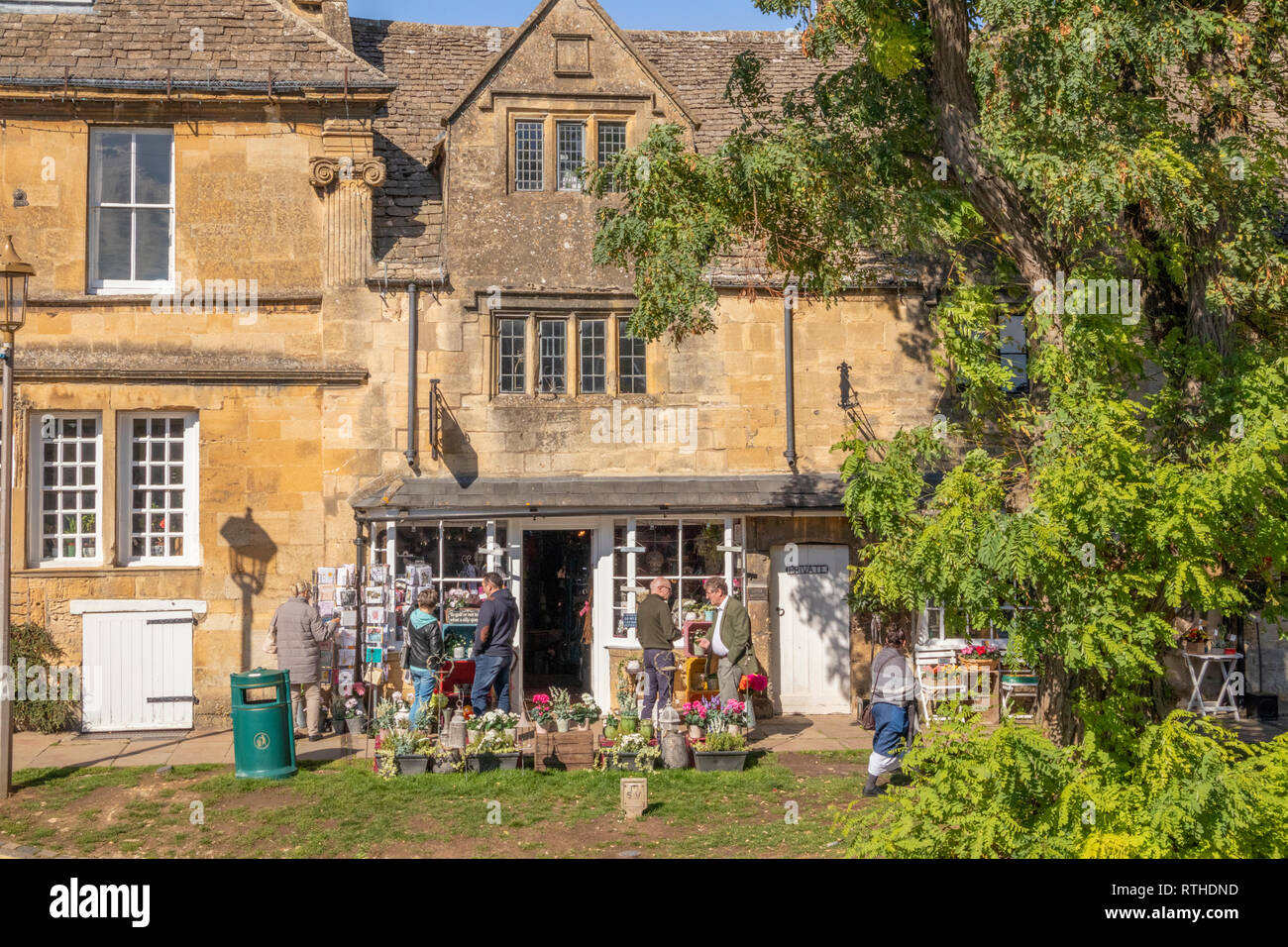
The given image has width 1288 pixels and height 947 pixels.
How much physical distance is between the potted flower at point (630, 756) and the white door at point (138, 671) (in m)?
6.09

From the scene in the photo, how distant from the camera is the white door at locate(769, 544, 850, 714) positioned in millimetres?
16844

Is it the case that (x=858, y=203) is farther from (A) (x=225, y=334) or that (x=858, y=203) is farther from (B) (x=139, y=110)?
(B) (x=139, y=110)

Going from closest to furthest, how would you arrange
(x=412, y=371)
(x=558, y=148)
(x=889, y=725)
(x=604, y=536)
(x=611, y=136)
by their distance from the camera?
(x=889, y=725) → (x=412, y=371) → (x=604, y=536) → (x=558, y=148) → (x=611, y=136)

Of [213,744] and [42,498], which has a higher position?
[42,498]

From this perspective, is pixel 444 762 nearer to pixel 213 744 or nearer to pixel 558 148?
pixel 213 744

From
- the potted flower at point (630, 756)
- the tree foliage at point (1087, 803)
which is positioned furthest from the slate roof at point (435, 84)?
the tree foliage at point (1087, 803)

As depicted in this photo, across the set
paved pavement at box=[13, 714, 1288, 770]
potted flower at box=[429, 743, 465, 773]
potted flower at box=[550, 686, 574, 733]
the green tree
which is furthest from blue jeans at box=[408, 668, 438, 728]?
the green tree

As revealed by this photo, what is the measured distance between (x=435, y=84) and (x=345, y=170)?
11.3 feet

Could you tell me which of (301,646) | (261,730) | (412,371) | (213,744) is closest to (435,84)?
(412,371)

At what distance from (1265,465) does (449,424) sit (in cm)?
1104

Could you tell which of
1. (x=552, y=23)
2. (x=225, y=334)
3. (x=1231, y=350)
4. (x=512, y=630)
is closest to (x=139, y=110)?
(x=225, y=334)

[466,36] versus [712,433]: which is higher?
[466,36]

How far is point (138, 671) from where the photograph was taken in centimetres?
1611

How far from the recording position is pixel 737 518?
1645 cm
